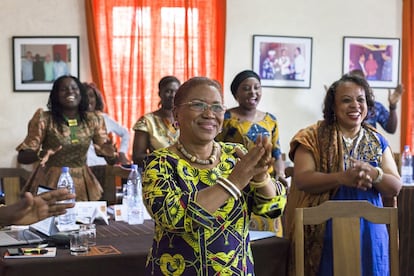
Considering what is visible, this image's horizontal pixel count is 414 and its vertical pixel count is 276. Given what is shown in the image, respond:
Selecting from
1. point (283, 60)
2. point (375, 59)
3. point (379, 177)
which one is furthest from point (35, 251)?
point (375, 59)

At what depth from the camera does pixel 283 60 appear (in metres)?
7.19

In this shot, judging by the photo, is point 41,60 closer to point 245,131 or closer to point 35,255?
point 245,131

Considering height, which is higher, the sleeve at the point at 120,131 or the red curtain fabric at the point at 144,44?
the red curtain fabric at the point at 144,44

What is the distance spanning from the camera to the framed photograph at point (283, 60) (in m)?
7.14

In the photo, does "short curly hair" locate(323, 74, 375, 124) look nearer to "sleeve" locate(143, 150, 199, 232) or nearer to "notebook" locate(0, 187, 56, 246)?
"sleeve" locate(143, 150, 199, 232)

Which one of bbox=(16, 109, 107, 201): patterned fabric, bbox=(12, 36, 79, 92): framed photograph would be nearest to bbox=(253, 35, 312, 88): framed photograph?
bbox=(12, 36, 79, 92): framed photograph

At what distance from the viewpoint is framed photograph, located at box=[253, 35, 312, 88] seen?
714 centimetres

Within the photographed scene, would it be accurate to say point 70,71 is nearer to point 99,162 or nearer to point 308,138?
point 99,162

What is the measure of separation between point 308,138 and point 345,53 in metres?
4.39

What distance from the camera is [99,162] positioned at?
6.10 metres

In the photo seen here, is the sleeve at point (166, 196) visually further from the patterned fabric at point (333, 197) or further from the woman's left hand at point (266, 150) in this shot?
the patterned fabric at point (333, 197)

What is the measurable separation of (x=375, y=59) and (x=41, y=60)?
366 centimetres

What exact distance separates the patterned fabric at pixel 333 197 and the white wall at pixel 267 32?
3932mm

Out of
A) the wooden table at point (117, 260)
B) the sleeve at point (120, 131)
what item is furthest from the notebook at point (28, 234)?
the sleeve at point (120, 131)
